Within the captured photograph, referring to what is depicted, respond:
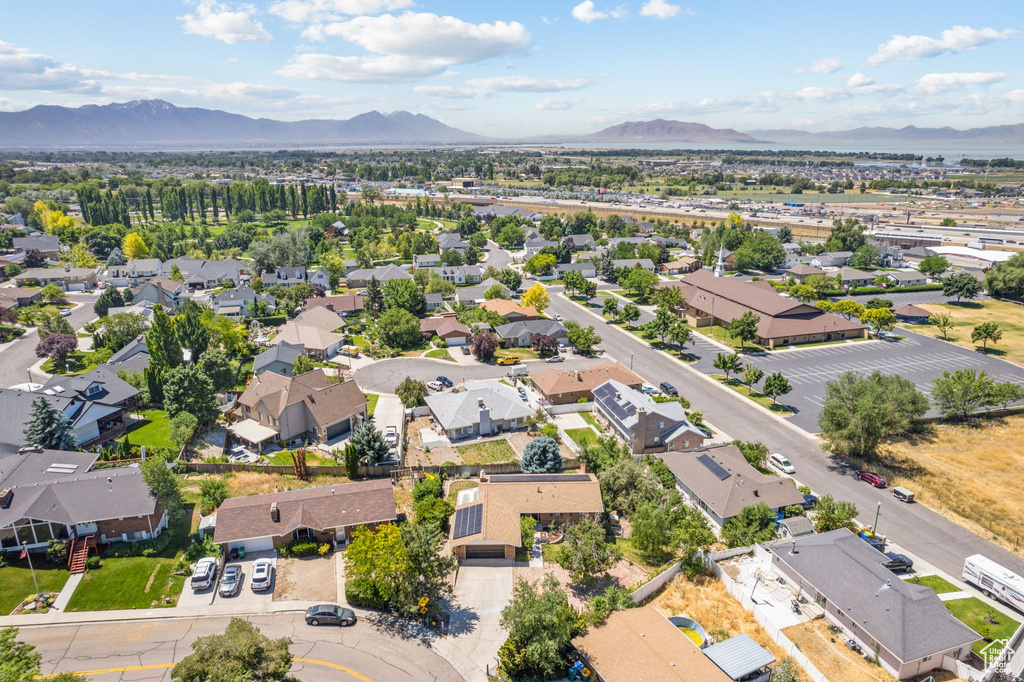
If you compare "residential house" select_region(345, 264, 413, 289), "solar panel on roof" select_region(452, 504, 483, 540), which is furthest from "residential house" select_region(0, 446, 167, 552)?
"residential house" select_region(345, 264, 413, 289)

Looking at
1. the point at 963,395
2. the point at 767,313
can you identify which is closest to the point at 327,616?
the point at 963,395

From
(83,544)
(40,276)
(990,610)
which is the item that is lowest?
(990,610)

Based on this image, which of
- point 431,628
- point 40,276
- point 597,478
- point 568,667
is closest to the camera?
point 568,667

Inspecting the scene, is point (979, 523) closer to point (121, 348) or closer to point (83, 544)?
point (83, 544)

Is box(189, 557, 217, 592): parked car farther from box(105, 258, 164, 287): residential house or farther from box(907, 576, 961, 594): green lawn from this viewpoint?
box(105, 258, 164, 287): residential house

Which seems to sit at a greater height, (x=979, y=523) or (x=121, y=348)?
(x=121, y=348)

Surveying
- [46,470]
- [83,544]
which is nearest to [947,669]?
[83,544]

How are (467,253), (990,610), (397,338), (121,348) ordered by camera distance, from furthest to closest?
(467,253), (397,338), (121,348), (990,610)

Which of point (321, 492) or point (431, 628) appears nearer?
point (431, 628)

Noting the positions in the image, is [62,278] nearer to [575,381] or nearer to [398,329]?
[398,329]
